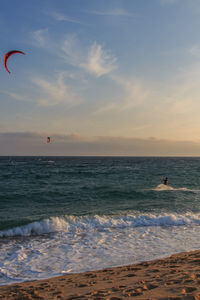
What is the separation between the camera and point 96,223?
1122 centimetres

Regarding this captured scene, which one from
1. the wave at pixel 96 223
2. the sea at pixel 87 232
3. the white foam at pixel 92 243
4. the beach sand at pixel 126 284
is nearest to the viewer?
the beach sand at pixel 126 284

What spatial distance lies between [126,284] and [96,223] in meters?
6.56

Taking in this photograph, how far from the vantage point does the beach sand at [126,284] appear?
13.2 feet

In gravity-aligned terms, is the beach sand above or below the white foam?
above

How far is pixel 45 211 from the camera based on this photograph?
1382 cm

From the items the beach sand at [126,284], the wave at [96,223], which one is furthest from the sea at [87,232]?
the beach sand at [126,284]

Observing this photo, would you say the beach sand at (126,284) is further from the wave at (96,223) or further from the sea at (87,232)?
the wave at (96,223)

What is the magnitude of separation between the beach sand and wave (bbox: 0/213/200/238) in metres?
4.45

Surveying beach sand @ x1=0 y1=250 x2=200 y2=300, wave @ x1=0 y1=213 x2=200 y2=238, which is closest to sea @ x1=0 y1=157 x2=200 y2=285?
wave @ x1=0 y1=213 x2=200 y2=238

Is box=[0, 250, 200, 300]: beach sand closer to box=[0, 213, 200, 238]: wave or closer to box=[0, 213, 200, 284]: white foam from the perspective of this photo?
box=[0, 213, 200, 284]: white foam

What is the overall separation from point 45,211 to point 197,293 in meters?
11.3

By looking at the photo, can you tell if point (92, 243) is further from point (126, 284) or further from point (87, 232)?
point (126, 284)

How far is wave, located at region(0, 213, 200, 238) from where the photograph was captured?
1026 centimetres

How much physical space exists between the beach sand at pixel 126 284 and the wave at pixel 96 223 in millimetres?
4454
